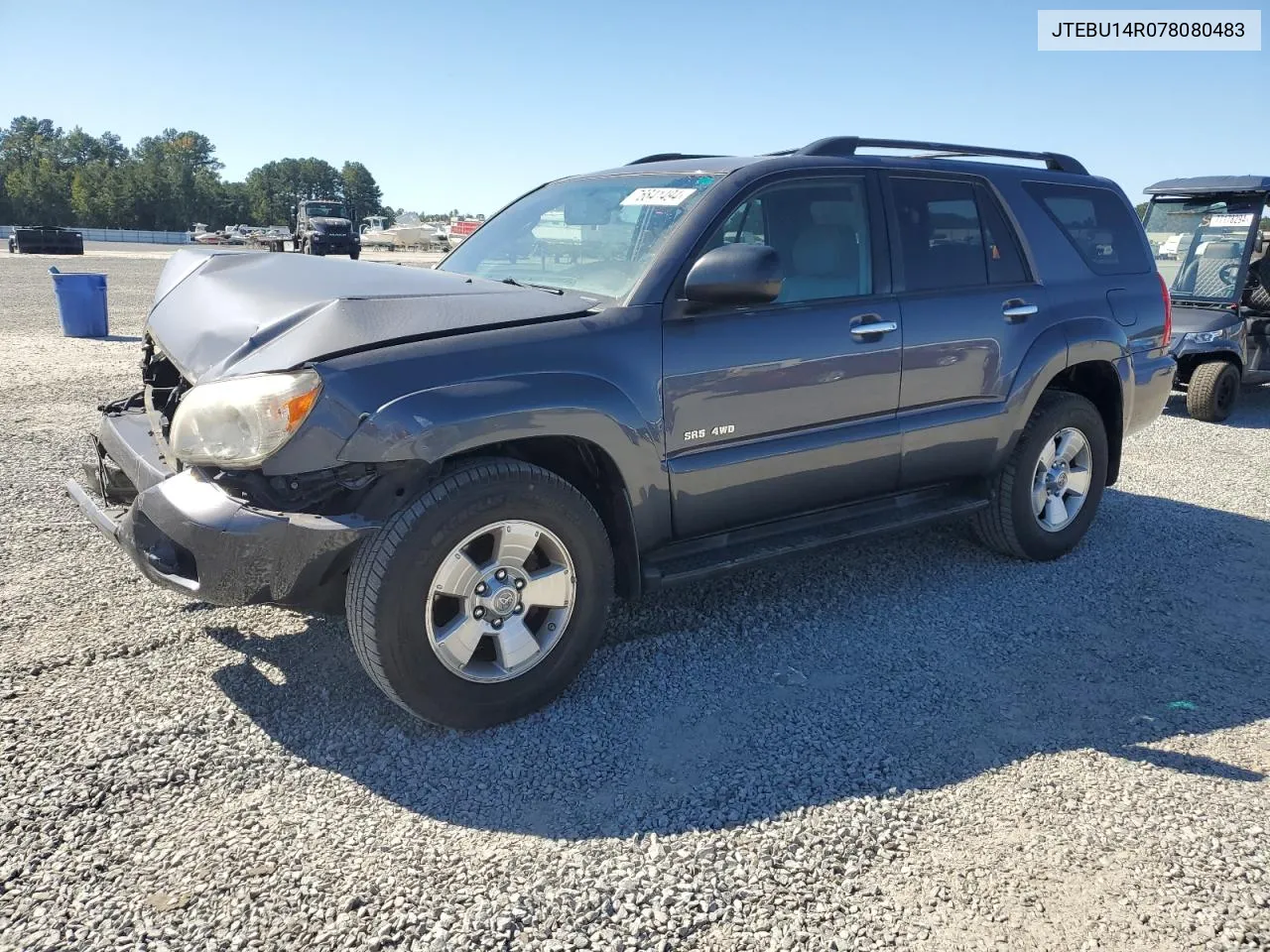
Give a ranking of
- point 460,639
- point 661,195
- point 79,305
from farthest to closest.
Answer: point 79,305
point 661,195
point 460,639

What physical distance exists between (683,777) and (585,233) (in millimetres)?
2205

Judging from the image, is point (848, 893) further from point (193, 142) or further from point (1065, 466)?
point (193, 142)

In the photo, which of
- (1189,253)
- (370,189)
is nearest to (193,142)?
(370,189)

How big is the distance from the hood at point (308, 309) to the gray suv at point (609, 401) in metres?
0.01

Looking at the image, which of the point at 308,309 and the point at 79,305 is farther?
the point at 79,305

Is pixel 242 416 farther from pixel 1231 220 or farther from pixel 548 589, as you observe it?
pixel 1231 220

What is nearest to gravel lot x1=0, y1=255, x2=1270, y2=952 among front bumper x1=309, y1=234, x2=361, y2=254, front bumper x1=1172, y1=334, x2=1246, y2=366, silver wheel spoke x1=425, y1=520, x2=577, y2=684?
silver wheel spoke x1=425, y1=520, x2=577, y2=684

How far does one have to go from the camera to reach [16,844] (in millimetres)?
2430

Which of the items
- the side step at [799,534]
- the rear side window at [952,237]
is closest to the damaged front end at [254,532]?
the side step at [799,534]

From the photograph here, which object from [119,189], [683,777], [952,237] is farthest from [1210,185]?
[119,189]

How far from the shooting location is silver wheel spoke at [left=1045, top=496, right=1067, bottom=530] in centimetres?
478

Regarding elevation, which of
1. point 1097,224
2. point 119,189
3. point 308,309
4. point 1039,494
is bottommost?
point 1039,494

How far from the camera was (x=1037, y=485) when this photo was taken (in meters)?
4.69

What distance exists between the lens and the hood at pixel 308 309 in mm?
2877
